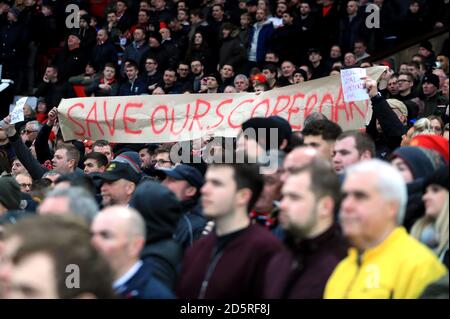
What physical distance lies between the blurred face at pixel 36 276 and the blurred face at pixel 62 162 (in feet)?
17.2

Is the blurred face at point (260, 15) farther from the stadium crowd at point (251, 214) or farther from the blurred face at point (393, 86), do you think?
the blurred face at point (393, 86)

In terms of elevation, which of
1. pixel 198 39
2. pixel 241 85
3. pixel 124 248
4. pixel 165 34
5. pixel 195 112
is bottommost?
pixel 124 248

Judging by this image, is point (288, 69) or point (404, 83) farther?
point (288, 69)

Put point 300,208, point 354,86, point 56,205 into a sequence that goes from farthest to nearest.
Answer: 1. point 354,86
2. point 56,205
3. point 300,208

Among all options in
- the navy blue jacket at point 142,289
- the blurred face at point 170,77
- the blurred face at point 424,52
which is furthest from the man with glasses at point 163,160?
the blurred face at point 424,52

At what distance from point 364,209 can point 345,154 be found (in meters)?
2.04

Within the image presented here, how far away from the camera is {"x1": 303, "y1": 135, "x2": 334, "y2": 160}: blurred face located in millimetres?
7145

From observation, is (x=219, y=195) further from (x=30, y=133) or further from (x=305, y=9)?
(x=305, y=9)

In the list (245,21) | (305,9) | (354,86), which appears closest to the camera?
(354,86)

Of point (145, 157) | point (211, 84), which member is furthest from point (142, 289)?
point (211, 84)

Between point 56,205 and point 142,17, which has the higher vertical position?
point 142,17

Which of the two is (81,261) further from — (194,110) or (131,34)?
(131,34)

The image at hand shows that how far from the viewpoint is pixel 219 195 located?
5520mm

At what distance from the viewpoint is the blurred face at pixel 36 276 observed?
4426 mm
